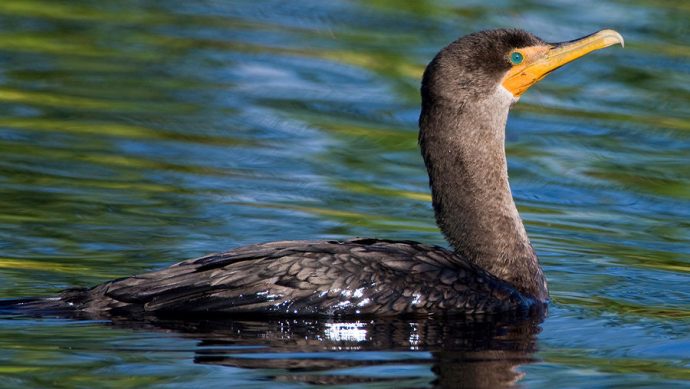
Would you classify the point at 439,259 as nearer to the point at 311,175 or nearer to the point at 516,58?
the point at 516,58

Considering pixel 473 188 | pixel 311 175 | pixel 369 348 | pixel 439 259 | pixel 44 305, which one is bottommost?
pixel 369 348

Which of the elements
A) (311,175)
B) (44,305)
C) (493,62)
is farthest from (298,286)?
(311,175)

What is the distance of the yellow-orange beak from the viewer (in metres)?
8.94

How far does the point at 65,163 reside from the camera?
37.8 feet

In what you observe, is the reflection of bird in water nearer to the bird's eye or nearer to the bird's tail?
the bird's tail

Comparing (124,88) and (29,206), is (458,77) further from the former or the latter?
(124,88)

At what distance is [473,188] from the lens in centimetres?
882

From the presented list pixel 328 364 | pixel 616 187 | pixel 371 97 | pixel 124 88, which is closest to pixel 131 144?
pixel 124 88

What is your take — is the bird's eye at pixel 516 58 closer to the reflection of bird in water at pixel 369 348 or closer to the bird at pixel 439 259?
the bird at pixel 439 259

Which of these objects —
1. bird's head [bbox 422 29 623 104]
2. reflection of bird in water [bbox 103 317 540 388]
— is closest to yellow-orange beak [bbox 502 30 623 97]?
bird's head [bbox 422 29 623 104]

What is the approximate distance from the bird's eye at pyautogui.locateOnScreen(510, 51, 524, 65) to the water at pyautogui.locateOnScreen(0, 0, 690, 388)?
1.31m

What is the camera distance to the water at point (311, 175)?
7.45 meters

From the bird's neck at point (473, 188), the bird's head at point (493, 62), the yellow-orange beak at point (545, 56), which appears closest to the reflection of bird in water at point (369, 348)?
the bird's neck at point (473, 188)

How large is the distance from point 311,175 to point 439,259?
341cm
